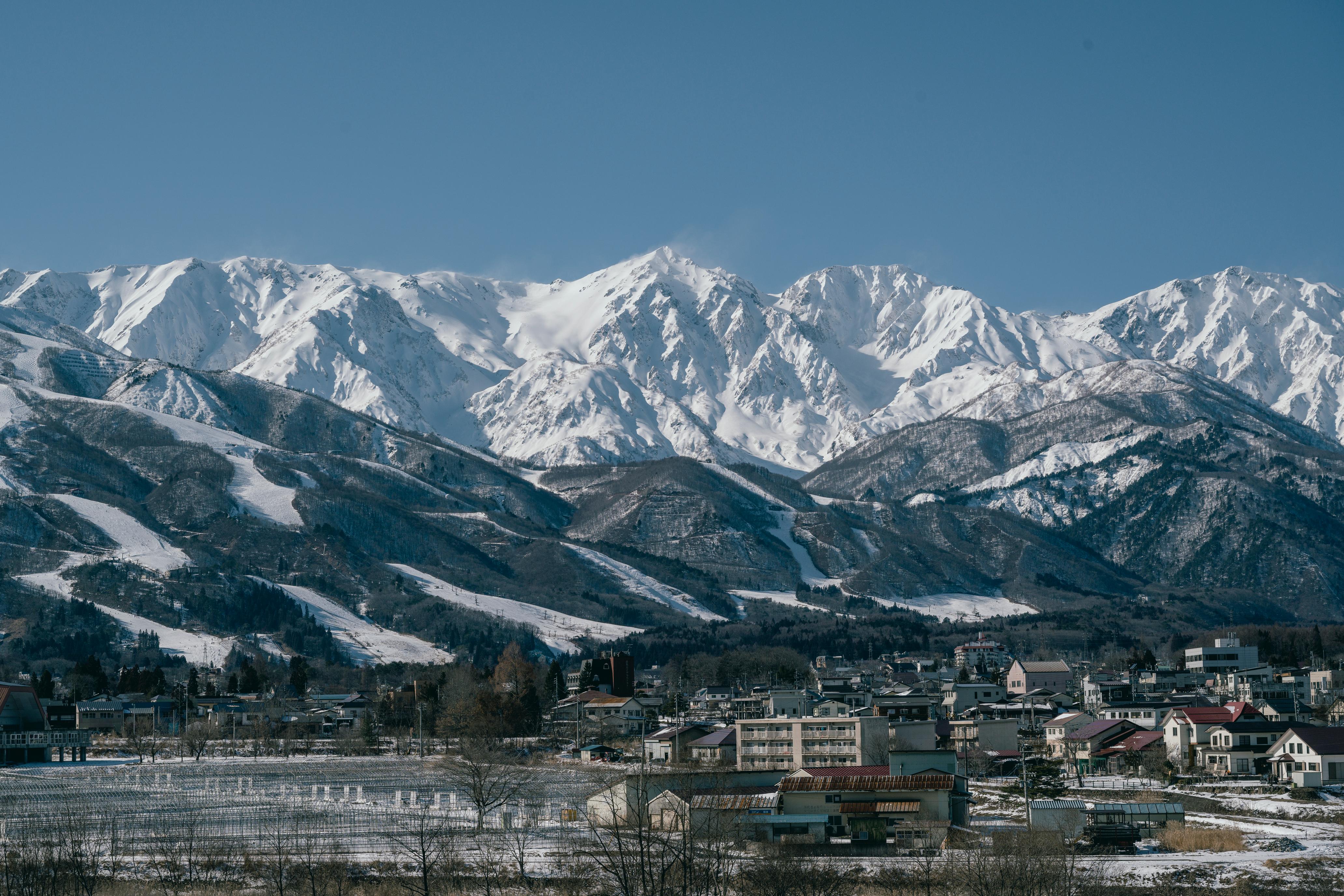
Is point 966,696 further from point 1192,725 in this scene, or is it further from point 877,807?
point 877,807

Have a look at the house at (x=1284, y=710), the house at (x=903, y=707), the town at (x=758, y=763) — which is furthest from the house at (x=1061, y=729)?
the house at (x=1284, y=710)

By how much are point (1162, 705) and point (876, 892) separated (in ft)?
246

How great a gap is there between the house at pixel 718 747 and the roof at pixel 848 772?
1990 centimetres

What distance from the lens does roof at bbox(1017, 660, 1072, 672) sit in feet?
555

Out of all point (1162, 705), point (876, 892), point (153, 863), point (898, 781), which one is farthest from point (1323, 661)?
point (153, 863)

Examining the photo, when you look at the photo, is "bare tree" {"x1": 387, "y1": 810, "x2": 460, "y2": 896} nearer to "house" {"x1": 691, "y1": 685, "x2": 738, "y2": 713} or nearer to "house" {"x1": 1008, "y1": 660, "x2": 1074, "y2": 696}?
"house" {"x1": 691, "y1": 685, "x2": 738, "y2": 713}

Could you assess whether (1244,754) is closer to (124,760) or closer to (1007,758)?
(1007,758)

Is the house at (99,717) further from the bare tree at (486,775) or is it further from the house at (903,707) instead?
the house at (903,707)

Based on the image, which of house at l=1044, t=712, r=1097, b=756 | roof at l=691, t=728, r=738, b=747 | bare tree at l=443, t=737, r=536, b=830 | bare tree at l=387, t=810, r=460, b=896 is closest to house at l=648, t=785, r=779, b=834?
bare tree at l=387, t=810, r=460, b=896

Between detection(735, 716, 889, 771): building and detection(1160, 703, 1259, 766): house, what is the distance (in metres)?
17.3

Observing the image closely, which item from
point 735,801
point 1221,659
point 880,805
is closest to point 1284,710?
point 880,805

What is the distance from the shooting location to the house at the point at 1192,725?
323 ft

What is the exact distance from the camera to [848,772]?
75250 mm

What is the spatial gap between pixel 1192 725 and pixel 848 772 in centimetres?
3348
